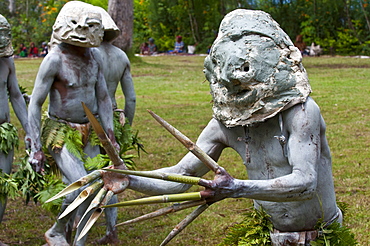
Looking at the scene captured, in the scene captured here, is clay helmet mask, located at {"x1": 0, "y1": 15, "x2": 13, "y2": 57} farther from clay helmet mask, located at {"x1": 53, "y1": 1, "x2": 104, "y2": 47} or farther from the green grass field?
the green grass field

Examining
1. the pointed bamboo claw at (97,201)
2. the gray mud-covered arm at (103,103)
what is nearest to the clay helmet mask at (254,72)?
the pointed bamboo claw at (97,201)

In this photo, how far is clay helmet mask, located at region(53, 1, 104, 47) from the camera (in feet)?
16.0

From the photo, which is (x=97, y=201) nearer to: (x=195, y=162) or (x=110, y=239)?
(x=195, y=162)

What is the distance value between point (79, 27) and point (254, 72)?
2.63m

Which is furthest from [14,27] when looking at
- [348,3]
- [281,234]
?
[281,234]

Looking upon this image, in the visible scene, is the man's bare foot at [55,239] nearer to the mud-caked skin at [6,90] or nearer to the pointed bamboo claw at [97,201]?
the mud-caked skin at [6,90]

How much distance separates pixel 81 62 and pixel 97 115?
0.55 metres

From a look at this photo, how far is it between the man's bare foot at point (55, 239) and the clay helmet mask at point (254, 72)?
111 inches

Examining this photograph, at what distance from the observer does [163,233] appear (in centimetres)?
574

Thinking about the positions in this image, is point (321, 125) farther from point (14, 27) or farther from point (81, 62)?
point (14, 27)

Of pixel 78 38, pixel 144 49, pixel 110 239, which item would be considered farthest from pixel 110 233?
pixel 144 49

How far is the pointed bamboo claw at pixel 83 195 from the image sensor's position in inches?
87.8

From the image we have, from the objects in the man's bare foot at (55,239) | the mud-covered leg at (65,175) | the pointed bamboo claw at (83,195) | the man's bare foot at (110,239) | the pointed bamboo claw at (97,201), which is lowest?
the man's bare foot at (110,239)

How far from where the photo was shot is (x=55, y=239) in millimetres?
5105
